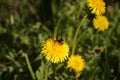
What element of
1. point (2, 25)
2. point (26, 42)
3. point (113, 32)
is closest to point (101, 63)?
point (113, 32)

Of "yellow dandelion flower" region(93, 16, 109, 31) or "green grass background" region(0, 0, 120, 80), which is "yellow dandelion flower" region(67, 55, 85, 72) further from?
"yellow dandelion flower" region(93, 16, 109, 31)

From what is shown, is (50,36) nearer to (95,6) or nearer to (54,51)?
(95,6)

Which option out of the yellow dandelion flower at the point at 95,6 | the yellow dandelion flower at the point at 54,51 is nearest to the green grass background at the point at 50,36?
the yellow dandelion flower at the point at 95,6

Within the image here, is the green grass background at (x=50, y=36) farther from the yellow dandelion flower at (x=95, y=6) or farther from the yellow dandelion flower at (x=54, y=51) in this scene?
the yellow dandelion flower at (x=54, y=51)

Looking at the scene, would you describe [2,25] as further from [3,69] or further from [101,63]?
[101,63]

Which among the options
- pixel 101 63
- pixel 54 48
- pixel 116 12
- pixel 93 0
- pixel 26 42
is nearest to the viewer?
pixel 54 48

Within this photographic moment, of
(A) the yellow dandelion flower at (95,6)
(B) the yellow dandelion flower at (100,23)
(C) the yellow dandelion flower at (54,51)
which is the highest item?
(B) the yellow dandelion flower at (100,23)

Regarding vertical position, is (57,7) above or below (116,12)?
above

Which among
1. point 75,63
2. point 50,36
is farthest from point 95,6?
point 50,36
